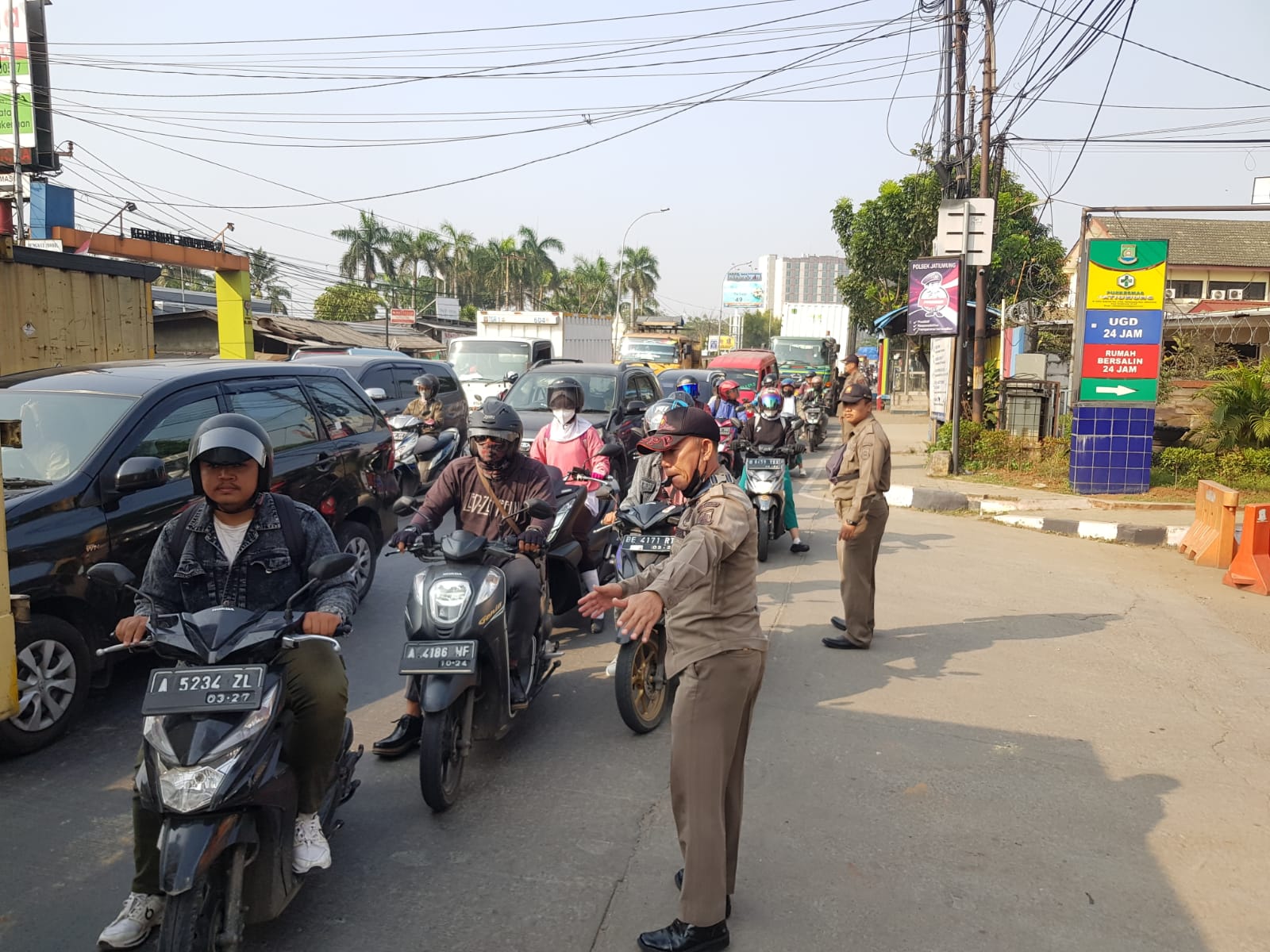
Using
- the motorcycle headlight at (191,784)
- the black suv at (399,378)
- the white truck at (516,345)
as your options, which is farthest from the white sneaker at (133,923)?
the white truck at (516,345)

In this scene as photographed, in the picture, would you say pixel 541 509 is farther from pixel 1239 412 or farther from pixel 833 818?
pixel 1239 412

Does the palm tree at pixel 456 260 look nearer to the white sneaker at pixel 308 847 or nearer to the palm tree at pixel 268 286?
the palm tree at pixel 268 286

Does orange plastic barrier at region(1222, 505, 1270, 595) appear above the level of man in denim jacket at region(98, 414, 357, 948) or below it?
below

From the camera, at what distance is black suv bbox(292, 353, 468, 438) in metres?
13.4

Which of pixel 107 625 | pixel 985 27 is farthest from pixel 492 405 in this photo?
pixel 985 27

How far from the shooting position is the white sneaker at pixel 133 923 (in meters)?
3.05

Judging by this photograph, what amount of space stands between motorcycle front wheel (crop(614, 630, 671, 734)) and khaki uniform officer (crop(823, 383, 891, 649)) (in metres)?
1.84

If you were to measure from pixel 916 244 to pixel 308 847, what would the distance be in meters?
31.8

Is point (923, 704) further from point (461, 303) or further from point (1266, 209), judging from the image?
point (461, 303)

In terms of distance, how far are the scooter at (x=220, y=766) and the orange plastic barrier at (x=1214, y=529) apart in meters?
9.46

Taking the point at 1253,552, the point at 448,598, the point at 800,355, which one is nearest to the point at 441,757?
the point at 448,598

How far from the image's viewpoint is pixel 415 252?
58.6 meters

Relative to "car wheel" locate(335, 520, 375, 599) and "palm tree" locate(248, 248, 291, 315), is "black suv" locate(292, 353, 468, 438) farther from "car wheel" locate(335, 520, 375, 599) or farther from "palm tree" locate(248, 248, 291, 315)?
"palm tree" locate(248, 248, 291, 315)

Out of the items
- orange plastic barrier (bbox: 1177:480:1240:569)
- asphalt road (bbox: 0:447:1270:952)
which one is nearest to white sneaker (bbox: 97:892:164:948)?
asphalt road (bbox: 0:447:1270:952)
